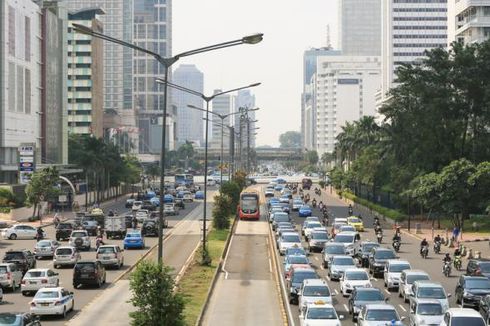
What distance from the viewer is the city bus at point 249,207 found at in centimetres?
9438

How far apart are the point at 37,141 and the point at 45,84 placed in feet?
32.6

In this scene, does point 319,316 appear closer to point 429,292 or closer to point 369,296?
point 369,296

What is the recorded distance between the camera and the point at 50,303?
113ft

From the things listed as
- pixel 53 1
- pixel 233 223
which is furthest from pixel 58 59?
pixel 233 223

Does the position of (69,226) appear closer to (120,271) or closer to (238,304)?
(120,271)

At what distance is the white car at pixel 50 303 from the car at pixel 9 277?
26.1 feet

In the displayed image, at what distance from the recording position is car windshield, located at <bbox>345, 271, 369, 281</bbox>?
41406 millimetres

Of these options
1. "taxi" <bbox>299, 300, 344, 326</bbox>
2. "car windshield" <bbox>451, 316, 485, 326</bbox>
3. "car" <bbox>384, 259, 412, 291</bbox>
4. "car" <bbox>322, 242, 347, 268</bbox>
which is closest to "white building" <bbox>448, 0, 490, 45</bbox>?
"car" <bbox>322, 242, 347, 268</bbox>

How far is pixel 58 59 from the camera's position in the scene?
153m

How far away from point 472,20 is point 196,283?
8693 cm

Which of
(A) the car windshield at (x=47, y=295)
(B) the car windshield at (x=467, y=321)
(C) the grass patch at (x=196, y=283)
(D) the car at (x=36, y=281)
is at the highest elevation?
(B) the car windshield at (x=467, y=321)

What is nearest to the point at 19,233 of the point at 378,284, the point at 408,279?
the point at 378,284

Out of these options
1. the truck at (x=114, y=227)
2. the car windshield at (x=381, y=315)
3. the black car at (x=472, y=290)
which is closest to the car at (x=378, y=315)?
the car windshield at (x=381, y=315)

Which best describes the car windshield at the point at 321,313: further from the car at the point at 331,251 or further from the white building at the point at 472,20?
the white building at the point at 472,20
